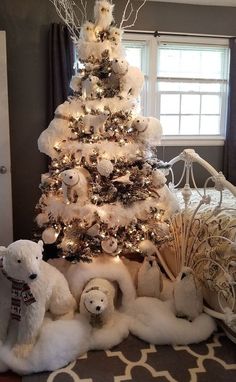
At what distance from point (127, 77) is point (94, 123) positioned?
0.37 m

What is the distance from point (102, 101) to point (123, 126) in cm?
20

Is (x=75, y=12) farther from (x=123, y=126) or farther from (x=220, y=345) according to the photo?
(x=220, y=345)

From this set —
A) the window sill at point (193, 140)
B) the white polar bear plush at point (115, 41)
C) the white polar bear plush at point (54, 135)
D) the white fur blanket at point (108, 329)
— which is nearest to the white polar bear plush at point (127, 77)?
the white polar bear plush at point (115, 41)

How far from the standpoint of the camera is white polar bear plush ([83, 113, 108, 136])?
228 cm

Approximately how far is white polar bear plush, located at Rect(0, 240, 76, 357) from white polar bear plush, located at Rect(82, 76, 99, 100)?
102 centimetres

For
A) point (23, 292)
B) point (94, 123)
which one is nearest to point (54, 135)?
point (94, 123)

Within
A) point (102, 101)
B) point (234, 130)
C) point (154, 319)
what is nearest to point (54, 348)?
point (154, 319)

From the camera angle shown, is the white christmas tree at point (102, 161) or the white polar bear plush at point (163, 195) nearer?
the white christmas tree at point (102, 161)

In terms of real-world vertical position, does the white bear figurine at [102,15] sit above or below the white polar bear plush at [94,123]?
above

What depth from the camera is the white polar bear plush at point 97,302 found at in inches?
79.5

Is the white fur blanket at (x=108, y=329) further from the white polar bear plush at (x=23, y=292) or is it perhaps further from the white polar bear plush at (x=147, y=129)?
the white polar bear plush at (x=147, y=129)

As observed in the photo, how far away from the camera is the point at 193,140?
3.81 meters

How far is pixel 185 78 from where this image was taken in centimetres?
377

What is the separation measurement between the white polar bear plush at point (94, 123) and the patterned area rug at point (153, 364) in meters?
1.25
